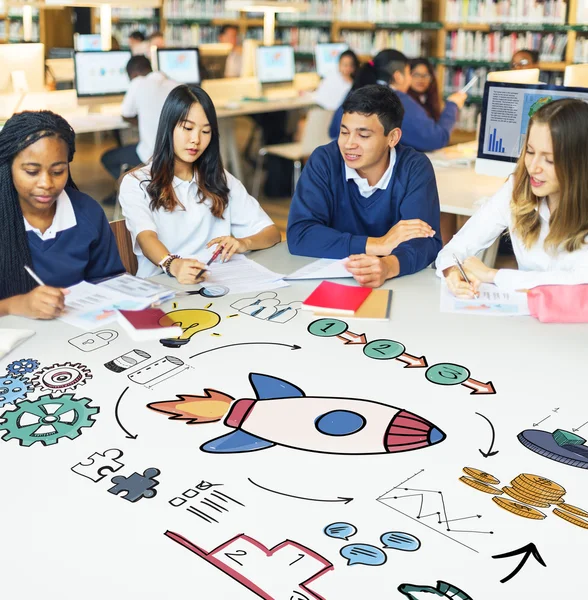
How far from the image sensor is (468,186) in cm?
339

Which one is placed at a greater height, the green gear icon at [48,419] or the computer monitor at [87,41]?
the computer monitor at [87,41]

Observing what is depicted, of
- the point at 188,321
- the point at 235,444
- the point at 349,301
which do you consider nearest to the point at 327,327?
the point at 349,301

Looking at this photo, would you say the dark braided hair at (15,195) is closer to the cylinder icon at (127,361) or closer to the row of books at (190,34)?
the cylinder icon at (127,361)

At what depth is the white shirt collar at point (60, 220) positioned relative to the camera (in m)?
1.95

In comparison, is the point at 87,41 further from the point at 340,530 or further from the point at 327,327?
the point at 340,530

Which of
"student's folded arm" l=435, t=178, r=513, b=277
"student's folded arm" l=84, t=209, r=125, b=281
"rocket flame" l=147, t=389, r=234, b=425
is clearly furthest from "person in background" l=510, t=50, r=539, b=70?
"rocket flame" l=147, t=389, r=234, b=425

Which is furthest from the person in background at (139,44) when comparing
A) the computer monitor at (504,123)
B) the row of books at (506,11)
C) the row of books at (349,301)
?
the row of books at (349,301)

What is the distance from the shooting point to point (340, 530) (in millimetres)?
1066

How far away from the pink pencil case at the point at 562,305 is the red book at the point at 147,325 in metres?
0.83

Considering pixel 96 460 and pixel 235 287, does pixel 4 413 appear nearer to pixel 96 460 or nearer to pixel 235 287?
pixel 96 460

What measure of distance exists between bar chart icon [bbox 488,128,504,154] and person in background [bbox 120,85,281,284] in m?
1.32

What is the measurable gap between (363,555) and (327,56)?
655 cm

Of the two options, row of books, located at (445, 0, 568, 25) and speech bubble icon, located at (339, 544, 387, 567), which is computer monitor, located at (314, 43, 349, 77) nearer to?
row of books, located at (445, 0, 568, 25)

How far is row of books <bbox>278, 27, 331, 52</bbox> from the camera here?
25.8ft
